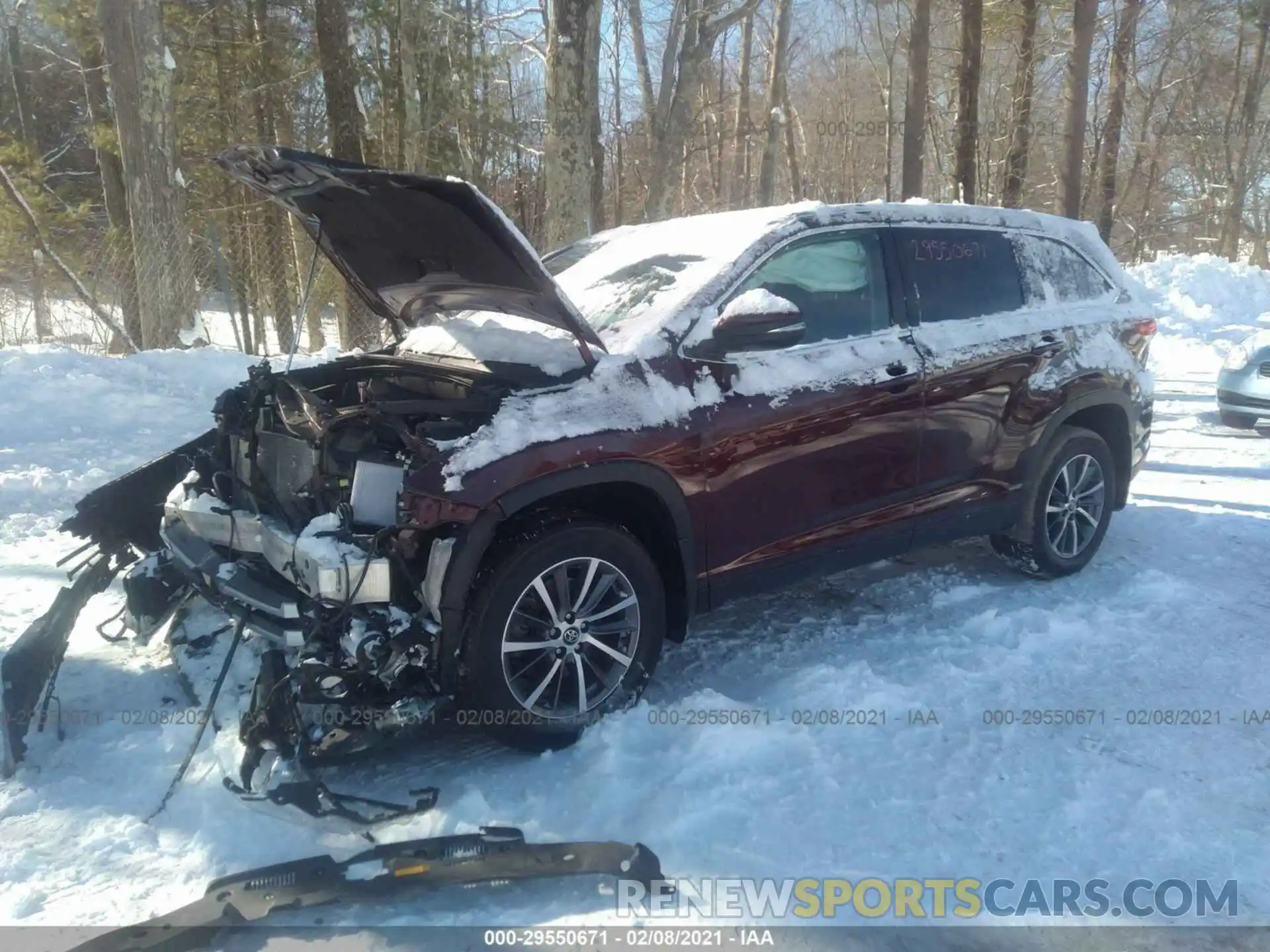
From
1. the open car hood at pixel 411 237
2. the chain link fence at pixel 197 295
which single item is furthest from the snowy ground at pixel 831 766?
the chain link fence at pixel 197 295

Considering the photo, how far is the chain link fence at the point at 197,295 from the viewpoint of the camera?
1038 cm

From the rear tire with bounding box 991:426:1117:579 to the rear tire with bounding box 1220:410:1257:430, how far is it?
16.0 ft

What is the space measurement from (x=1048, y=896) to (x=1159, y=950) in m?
0.29

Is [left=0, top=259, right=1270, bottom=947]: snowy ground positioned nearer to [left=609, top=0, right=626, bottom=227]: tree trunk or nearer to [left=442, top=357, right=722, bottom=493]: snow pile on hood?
[left=442, top=357, right=722, bottom=493]: snow pile on hood

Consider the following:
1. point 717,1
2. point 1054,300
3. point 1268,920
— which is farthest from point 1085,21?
point 1268,920

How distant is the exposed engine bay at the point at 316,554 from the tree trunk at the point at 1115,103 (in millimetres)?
17862

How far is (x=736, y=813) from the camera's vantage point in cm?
297

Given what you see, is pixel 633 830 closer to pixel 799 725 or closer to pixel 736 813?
pixel 736 813

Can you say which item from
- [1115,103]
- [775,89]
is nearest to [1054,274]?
[1115,103]

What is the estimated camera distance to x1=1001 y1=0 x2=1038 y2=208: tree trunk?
58.0 ft

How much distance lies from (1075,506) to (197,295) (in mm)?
9840

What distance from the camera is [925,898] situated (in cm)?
267

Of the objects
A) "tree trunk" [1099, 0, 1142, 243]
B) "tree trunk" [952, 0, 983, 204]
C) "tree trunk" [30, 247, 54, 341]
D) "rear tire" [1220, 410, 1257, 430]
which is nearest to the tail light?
"rear tire" [1220, 410, 1257, 430]

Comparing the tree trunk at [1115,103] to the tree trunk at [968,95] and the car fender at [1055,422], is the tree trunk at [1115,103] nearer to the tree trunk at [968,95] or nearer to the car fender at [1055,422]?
the tree trunk at [968,95]
